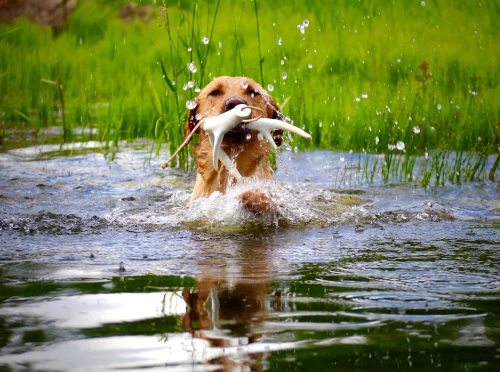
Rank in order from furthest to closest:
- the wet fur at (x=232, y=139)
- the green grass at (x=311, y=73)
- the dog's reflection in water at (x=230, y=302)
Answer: the green grass at (x=311, y=73) < the wet fur at (x=232, y=139) < the dog's reflection in water at (x=230, y=302)

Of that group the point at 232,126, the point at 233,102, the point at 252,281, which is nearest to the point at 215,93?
the point at 233,102

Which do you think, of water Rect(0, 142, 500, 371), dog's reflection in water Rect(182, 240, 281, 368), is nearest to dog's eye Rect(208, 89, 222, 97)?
water Rect(0, 142, 500, 371)

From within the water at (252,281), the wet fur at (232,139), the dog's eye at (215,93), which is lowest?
the water at (252,281)

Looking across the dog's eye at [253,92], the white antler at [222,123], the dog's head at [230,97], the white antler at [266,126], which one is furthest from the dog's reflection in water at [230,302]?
the dog's eye at [253,92]

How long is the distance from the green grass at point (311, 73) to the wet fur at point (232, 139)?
5.21ft

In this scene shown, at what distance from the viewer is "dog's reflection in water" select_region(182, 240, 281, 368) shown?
2.64 m

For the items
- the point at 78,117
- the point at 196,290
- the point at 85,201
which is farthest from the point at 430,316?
the point at 78,117

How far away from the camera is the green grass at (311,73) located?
836 centimetres

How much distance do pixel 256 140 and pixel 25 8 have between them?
12660mm

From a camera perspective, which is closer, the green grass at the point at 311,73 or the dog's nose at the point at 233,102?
the dog's nose at the point at 233,102

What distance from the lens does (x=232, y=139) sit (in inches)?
225

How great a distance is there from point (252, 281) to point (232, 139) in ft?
7.65

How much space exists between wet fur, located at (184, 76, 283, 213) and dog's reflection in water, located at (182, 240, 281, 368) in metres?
1.75

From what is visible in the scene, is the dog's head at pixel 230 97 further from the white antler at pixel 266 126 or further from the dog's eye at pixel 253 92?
the white antler at pixel 266 126
